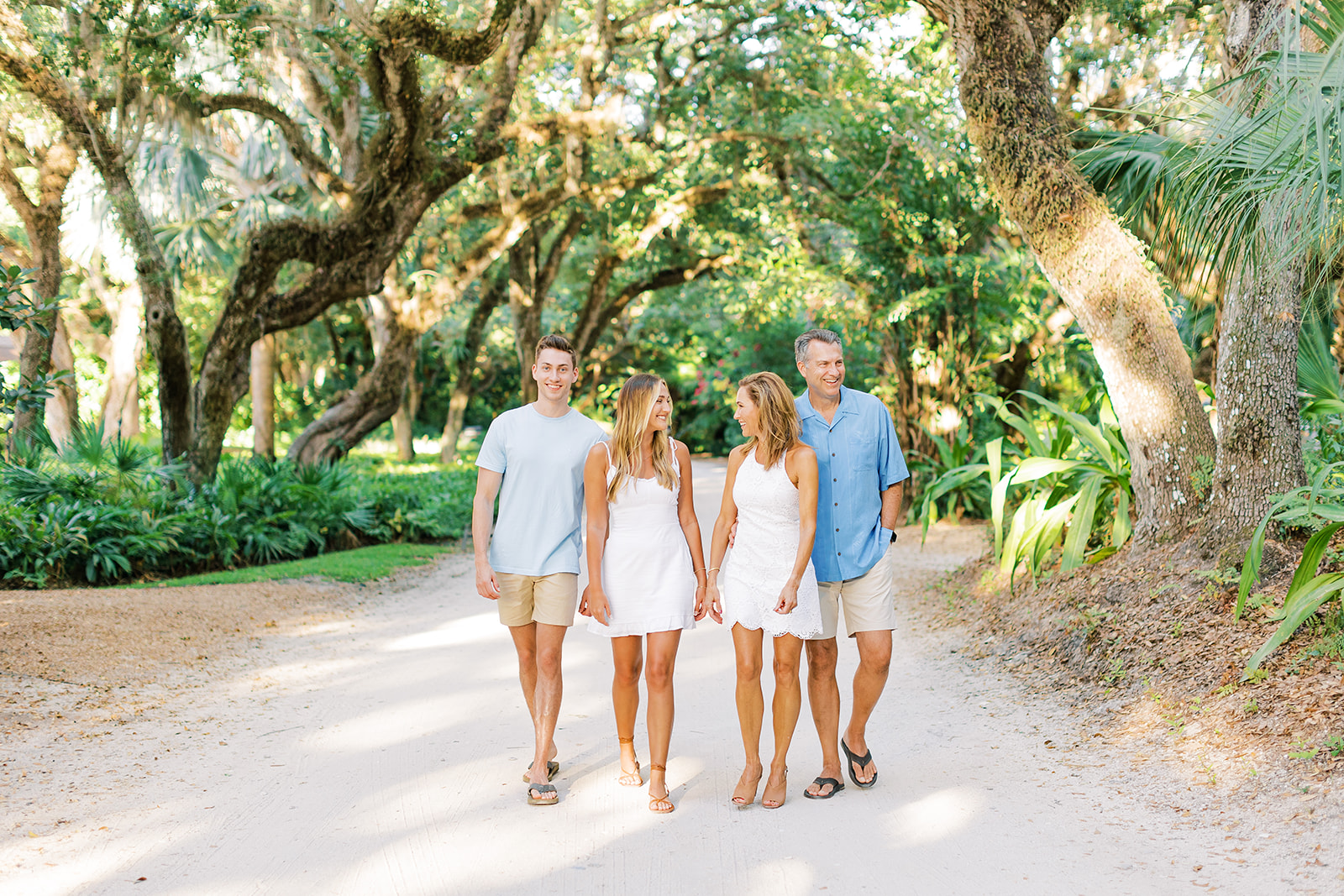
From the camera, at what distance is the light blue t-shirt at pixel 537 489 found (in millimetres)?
4199

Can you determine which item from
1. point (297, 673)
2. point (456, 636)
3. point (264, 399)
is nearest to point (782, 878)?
point (297, 673)

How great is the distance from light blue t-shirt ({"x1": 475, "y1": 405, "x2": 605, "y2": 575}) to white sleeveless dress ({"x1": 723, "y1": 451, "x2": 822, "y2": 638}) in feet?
2.33

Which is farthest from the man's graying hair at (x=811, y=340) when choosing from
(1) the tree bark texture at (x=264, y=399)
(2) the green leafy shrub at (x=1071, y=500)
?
(1) the tree bark texture at (x=264, y=399)

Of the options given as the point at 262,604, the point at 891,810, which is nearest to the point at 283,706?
the point at 262,604

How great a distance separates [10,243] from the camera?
13.0 meters

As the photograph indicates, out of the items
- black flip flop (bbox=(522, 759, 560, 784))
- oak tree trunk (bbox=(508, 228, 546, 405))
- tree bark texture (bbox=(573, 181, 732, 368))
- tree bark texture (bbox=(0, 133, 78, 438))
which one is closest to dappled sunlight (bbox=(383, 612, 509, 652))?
black flip flop (bbox=(522, 759, 560, 784))

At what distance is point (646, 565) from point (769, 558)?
1.59ft

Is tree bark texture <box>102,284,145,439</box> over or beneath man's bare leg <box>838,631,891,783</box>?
over

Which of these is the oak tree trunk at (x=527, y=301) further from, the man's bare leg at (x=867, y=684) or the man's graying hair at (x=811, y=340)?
the man's bare leg at (x=867, y=684)

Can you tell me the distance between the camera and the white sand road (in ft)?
10.8

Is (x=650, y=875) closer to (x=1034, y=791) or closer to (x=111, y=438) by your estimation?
(x=1034, y=791)

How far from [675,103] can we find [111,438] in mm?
9325

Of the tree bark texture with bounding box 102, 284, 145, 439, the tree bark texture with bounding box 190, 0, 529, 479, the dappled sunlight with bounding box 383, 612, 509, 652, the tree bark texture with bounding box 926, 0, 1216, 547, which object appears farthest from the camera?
the tree bark texture with bounding box 102, 284, 145, 439

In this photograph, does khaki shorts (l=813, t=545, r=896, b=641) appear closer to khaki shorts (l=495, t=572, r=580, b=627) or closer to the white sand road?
the white sand road
